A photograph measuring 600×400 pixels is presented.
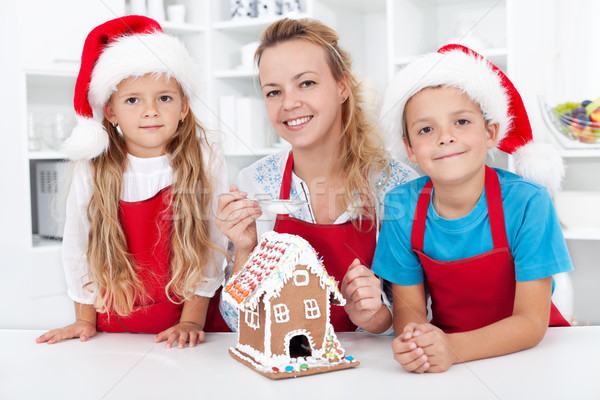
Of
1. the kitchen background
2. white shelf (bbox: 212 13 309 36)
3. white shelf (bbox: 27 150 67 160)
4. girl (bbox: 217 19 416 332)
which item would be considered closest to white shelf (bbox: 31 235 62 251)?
the kitchen background

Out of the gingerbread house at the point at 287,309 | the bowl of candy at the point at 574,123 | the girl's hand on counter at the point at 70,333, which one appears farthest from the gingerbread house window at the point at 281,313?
the bowl of candy at the point at 574,123

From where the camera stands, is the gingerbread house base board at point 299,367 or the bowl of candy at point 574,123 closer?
the gingerbread house base board at point 299,367

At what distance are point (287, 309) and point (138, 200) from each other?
42 cm

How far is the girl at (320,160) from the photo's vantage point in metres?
0.86

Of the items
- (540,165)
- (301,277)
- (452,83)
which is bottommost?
(301,277)

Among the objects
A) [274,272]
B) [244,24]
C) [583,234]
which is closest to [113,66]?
[274,272]

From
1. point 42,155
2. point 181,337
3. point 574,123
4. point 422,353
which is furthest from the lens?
point 42,155

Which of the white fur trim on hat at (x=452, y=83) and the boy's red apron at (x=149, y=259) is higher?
the white fur trim on hat at (x=452, y=83)

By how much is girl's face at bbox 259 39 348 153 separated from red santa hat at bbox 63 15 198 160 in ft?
0.49

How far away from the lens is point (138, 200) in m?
0.90

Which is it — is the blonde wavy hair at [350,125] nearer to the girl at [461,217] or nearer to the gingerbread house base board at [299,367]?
the girl at [461,217]

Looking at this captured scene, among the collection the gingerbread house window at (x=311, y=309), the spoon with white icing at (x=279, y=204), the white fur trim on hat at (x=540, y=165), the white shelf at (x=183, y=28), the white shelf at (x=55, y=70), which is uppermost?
the white shelf at (x=183, y=28)

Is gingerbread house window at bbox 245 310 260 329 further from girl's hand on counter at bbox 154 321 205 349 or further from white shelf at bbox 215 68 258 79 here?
white shelf at bbox 215 68 258 79

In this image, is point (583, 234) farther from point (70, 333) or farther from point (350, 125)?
point (70, 333)
